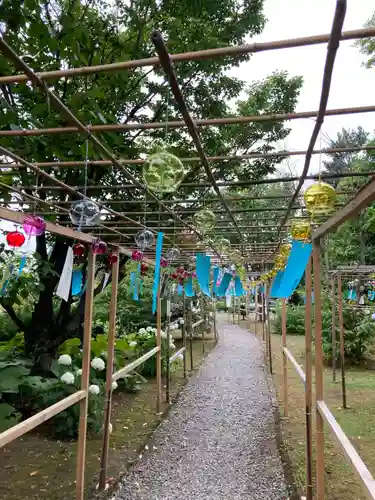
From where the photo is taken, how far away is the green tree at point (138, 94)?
3305 mm

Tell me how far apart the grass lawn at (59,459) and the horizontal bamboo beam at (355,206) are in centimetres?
265

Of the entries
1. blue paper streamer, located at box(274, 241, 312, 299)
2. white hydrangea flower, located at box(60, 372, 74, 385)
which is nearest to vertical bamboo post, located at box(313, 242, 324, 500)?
blue paper streamer, located at box(274, 241, 312, 299)

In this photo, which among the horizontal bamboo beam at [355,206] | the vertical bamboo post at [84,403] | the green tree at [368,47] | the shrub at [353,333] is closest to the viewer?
the horizontal bamboo beam at [355,206]

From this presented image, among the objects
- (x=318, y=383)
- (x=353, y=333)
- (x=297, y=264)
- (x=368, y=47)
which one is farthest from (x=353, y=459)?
(x=368, y=47)

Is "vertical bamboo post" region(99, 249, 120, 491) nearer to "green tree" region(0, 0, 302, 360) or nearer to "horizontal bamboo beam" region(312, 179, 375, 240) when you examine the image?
"green tree" region(0, 0, 302, 360)

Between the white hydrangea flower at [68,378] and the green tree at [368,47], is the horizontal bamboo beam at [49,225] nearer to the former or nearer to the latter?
the white hydrangea flower at [68,378]

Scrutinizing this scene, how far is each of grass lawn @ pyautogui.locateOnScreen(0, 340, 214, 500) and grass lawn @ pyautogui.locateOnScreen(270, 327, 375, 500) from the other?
5.08 ft

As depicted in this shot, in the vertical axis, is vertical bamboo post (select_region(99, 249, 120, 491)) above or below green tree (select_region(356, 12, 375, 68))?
below

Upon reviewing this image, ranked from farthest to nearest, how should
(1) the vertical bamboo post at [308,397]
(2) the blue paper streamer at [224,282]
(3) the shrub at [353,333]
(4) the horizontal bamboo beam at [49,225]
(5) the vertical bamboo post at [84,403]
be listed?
(3) the shrub at [353,333], (2) the blue paper streamer at [224,282], (1) the vertical bamboo post at [308,397], (5) the vertical bamboo post at [84,403], (4) the horizontal bamboo beam at [49,225]

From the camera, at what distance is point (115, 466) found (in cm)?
360

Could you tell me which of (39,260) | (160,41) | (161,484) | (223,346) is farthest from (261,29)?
(223,346)

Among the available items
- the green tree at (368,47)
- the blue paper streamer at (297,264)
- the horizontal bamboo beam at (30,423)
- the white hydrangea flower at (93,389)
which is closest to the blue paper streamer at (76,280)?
the white hydrangea flower at (93,389)

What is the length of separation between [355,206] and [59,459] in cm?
345

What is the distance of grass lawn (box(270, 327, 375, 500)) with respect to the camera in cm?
339
